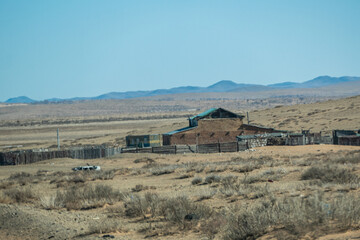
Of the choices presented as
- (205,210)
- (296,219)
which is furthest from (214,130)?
(296,219)

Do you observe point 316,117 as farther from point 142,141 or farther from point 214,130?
point 142,141

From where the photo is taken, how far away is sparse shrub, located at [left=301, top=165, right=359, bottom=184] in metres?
18.9

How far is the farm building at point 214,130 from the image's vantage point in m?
53.6

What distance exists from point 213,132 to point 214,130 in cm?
27

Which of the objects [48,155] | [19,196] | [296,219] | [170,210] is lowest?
[48,155]

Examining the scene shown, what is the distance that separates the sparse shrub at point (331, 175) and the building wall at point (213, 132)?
106 ft

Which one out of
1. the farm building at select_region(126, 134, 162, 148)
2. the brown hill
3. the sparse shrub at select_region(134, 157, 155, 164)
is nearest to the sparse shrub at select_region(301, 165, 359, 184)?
the sparse shrub at select_region(134, 157, 155, 164)

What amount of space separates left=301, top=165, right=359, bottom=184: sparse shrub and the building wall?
32395mm

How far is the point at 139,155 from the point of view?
150ft

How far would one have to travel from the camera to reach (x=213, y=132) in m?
54.3

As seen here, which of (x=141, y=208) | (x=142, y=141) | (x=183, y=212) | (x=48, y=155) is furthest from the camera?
(x=142, y=141)

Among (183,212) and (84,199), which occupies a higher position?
(183,212)

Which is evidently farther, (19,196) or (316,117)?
(316,117)

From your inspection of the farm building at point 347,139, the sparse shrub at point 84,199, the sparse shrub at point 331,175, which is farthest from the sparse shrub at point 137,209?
the farm building at point 347,139
